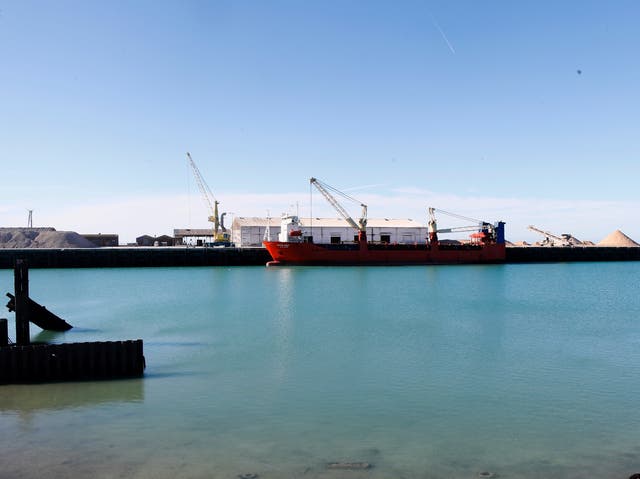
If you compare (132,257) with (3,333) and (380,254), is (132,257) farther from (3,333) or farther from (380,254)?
(3,333)

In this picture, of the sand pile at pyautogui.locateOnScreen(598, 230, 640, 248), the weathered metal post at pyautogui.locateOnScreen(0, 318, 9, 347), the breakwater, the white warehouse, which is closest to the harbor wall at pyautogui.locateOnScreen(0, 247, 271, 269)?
the breakwater

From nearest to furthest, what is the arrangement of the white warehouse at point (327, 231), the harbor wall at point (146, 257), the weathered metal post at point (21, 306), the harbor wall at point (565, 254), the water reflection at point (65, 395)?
the water reflection at point (65, 395) → the weathered metal post at point (21, 306) → the harbor wall at point (146, 257) → the white warehouse at point (327, 231) → the harbor wall at point (565, 254)

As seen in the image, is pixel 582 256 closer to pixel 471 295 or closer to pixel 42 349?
pixel 471 295

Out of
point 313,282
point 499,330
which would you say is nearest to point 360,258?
point 313,282

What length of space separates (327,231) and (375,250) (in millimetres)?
15241

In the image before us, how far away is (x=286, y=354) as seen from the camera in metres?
20.0

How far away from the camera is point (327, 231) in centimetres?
9269

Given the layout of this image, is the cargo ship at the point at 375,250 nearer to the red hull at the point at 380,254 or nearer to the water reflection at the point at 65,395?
the red hull at the point at 380,254

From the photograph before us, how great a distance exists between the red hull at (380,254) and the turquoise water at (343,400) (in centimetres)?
4314

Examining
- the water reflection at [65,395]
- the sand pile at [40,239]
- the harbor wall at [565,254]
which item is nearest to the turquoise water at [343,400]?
the water reflection at [65,395]

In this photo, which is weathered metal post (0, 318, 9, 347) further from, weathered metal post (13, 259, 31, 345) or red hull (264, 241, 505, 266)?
red hull (264, 241, 505, 266)

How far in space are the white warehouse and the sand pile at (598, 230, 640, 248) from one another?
53223 mm

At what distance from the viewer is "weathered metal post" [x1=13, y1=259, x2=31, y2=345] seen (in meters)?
18.3

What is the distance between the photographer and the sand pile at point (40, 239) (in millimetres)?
107125
